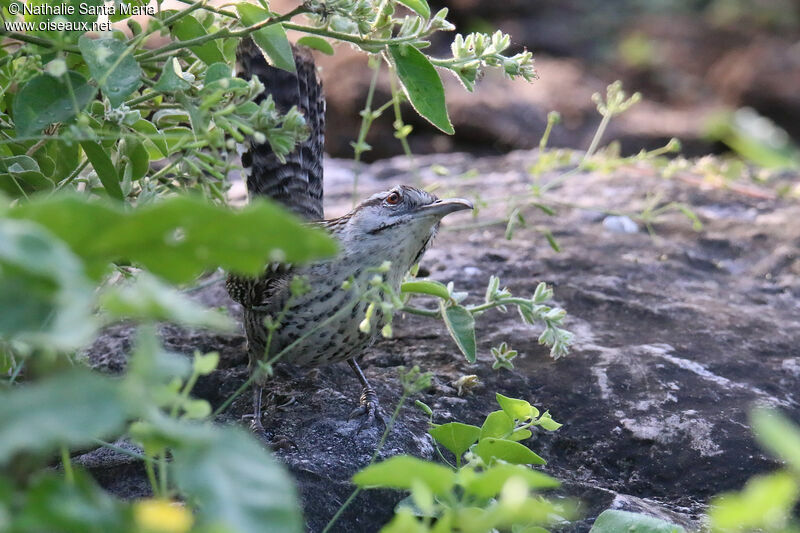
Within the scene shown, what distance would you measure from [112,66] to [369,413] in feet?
4.87

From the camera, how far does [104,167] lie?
8.34ft

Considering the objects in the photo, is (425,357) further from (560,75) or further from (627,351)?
(560,75)

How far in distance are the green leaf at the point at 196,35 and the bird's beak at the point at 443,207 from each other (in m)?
1.12

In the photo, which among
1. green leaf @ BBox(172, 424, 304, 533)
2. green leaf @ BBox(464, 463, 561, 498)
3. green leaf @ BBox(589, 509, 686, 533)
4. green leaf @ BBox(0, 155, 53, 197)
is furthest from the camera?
green leaf @ BBox(0, 155, 53, 197)

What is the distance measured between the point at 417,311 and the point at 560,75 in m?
9.73

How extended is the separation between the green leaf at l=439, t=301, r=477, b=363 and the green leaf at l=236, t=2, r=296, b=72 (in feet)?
2.97

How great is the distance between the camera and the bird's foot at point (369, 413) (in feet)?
10.0

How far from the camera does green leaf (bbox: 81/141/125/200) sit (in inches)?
Answer: 98.3

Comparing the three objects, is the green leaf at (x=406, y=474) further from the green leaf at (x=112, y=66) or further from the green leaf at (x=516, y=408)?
the green leaf at (x=112, y=66)

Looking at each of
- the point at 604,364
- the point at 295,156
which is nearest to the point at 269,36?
the point at 295,156

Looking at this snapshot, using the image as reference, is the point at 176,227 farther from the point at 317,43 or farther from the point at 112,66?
the point at 317,43

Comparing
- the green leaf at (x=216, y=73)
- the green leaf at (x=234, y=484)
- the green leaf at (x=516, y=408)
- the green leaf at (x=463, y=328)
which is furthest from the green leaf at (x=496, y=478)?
the green leaf at (x=216, y=73)

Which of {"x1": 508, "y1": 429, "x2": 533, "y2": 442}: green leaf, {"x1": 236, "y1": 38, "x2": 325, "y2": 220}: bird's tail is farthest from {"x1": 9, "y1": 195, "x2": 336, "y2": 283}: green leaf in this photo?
{"x1": 236, "y1": 38, "x2": 325, "y2": 220}: bird's tail

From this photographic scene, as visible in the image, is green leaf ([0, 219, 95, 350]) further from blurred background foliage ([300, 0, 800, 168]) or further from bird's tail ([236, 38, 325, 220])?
blurred background foliage ([300, 0, 800, 168])
